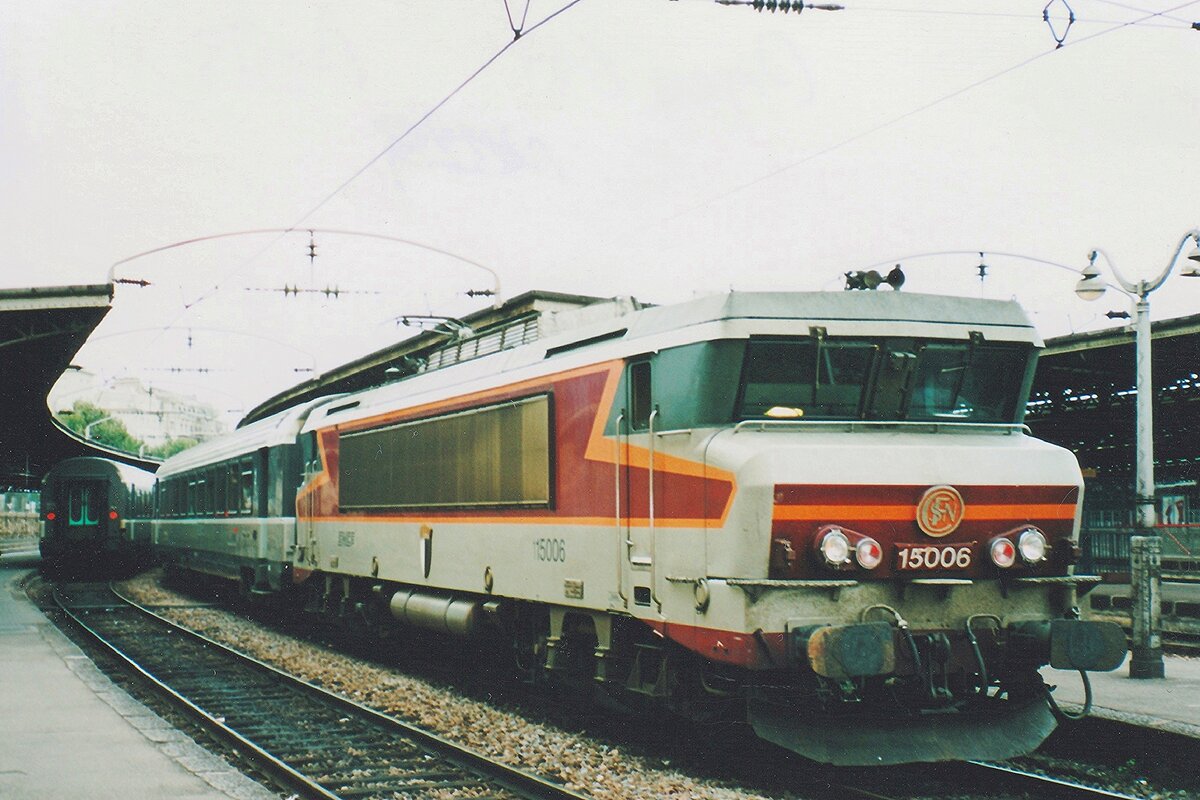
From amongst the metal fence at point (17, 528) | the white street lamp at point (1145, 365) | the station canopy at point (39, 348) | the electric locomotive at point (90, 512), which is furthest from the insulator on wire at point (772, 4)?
→ the metal fence at point (17, 528)

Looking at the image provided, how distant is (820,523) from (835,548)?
0.60ft

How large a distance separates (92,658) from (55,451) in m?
36.0

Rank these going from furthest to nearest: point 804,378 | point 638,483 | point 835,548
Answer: point 638,483 → point 804,378 → point 835,548

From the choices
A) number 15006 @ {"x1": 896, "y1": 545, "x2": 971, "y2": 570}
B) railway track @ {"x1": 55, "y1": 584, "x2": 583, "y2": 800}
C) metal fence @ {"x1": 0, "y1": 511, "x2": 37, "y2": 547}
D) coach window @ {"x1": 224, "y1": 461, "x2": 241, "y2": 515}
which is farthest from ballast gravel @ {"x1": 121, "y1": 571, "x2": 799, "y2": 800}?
metal fence @ {"x1": 0, "y1": 511, "x2": 37, "y2": 547}

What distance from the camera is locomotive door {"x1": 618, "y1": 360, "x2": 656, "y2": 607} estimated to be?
888cm

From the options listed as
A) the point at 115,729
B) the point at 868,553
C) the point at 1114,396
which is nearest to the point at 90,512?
the point at 115,729

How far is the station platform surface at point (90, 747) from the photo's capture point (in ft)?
26.9

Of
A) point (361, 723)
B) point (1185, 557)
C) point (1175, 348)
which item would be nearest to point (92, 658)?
point (361, 723)

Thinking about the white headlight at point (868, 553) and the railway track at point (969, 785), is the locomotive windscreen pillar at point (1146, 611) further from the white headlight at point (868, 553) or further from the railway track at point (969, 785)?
the white headlight at point (868, 553)

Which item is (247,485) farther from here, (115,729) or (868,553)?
(868,553)

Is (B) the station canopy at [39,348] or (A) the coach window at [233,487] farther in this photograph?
(A) the coach window at [233,487]

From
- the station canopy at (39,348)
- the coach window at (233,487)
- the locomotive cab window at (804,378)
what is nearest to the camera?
the locomotive cab window at (804,378)

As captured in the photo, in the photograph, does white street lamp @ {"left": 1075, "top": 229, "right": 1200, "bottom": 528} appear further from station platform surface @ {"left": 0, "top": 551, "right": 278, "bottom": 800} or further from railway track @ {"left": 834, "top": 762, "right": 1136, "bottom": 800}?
station platform surface @ {"left": 0, "top": 551, "right": 278, "bottom": 800}

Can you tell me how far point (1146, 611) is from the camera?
13242mm
